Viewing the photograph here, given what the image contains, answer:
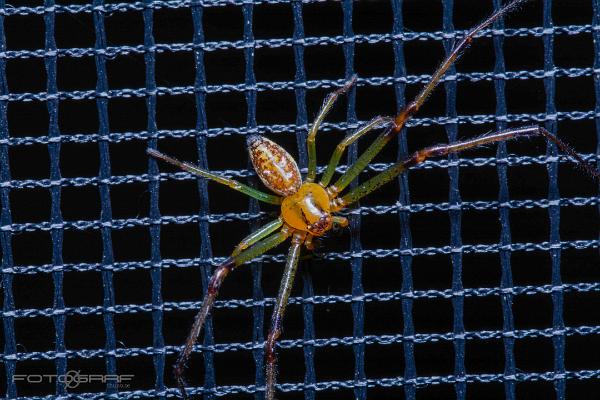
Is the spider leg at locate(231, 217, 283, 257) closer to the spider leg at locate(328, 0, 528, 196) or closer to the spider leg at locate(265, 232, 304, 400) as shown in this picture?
the spider leg at locate(265, 232, 304, 400)

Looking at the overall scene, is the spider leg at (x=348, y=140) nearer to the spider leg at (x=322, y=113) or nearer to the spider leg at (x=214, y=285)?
the spider leg at (x=322, y=113)

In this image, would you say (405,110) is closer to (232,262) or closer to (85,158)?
(232,262)

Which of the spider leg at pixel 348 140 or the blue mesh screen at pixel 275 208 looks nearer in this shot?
the spider leg at pixel 348 140

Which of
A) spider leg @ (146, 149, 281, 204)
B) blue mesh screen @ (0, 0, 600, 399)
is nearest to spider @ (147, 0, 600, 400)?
spider leg @ (146, 149, 281, 204)

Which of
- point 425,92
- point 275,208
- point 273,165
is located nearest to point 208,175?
point 273,165

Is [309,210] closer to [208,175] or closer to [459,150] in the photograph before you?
[208,175]

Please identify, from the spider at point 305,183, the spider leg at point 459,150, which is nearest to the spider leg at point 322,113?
the spider at point 305,183
